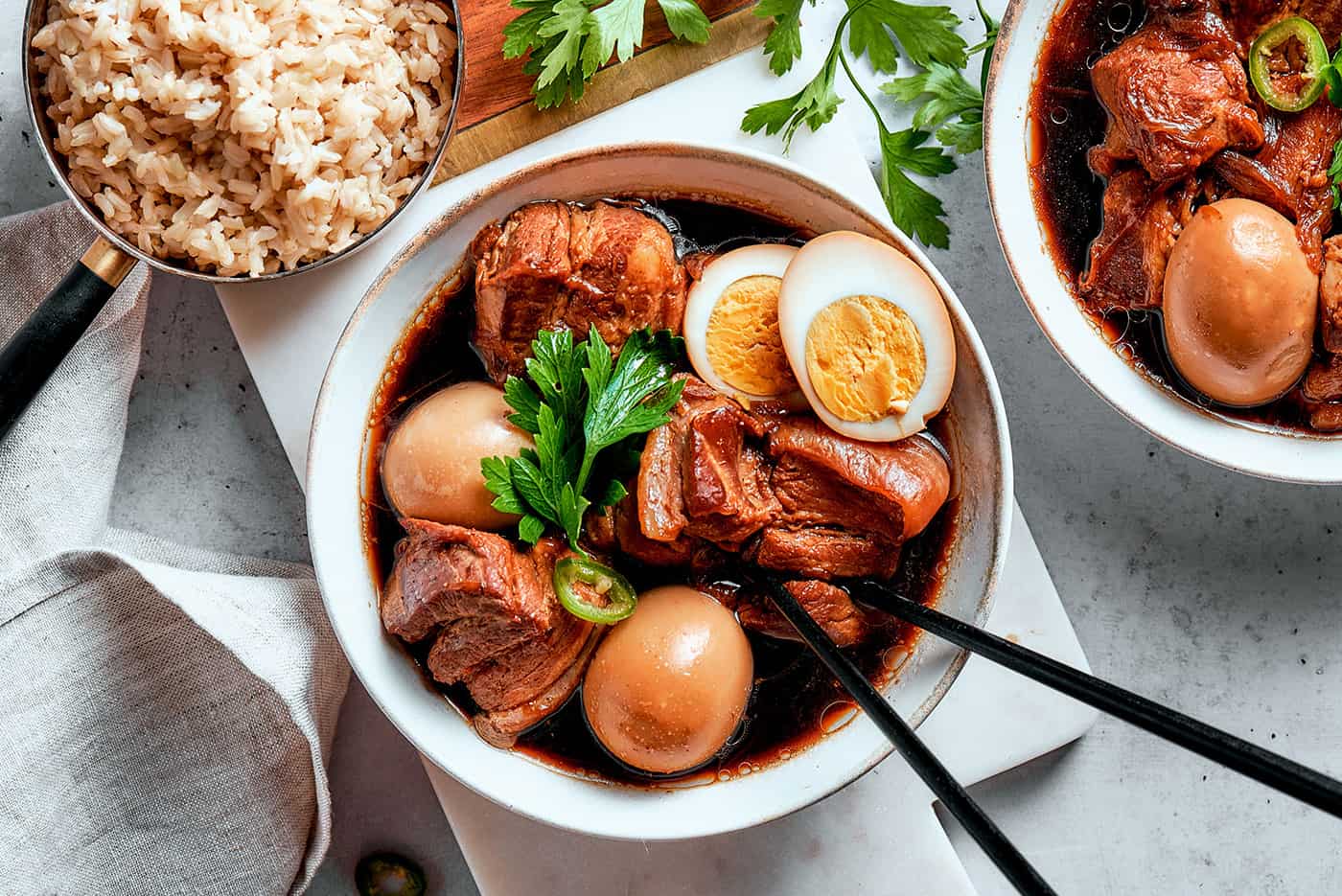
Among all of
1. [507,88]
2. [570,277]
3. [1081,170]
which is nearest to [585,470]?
[570,277]

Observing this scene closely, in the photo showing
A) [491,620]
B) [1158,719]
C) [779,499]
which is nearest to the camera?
[1158,719]

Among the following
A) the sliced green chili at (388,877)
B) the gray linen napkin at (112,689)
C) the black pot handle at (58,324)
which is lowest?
the sliced green chili at (388,877)

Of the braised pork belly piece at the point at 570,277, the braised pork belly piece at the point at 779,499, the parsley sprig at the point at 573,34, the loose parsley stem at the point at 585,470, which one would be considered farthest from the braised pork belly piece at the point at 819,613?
the parsley sprig at the point at 573,34

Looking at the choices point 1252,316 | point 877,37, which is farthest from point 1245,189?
point 877,37

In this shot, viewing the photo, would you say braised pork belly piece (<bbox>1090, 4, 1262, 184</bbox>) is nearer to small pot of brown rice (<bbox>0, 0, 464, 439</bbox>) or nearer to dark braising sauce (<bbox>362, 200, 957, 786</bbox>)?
dark braising sauce (<bbox>362, 200, 957, 786</bbox>)

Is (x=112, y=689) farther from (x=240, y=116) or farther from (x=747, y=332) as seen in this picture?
(x=747, y=332)

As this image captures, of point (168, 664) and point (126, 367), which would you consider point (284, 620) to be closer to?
point (168, 664)

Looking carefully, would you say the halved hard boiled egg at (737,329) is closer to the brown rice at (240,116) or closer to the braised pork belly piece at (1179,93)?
the brown rice at (240,116)
